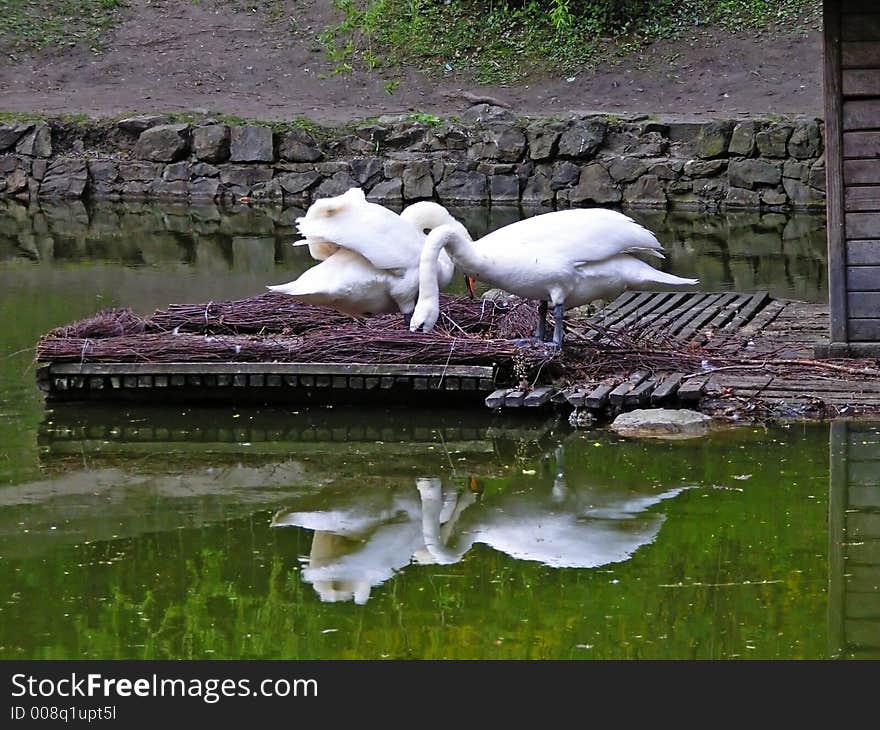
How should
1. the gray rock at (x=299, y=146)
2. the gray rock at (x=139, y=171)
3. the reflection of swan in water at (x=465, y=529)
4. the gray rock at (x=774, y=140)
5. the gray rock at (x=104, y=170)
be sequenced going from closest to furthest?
the reflection of swan in water at (x=465, y=529) < the gray rock at (x=774, y=140) < the gray rock at (x=299, y=146) < the gray rock at (x=139, y=171) < the gray rock at (x=104, y=170)

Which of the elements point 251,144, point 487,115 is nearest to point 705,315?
point 487,115

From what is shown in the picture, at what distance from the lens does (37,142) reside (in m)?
27.0

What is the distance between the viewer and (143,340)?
10.1 metres

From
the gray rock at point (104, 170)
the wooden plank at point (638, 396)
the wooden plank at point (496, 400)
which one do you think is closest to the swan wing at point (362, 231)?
the wooden plank at point (496, 400)

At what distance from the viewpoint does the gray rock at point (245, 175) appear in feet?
85.8

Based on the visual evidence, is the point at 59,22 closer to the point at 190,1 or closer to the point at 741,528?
the point at 190,1

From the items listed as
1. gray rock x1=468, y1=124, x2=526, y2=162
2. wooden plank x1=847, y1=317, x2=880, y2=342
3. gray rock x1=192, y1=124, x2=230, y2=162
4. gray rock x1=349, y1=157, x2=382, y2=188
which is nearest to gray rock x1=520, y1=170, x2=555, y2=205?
gray rock x1=468, y1=124, x2=526, y2=162

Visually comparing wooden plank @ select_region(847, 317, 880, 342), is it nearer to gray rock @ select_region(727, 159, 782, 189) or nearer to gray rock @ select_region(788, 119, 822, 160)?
gray rock @ select_region(788, 119, 822, 160)

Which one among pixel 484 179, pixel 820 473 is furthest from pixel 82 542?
pixel 484 179

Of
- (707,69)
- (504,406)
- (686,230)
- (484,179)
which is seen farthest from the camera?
(707,69)

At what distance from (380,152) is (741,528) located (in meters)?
19.1

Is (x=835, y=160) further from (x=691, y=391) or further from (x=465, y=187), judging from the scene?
(x=465, y=187)

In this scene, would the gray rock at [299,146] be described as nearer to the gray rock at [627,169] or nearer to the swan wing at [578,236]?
the gray rock at [627,169]

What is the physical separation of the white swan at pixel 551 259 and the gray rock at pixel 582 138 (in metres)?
14.7
